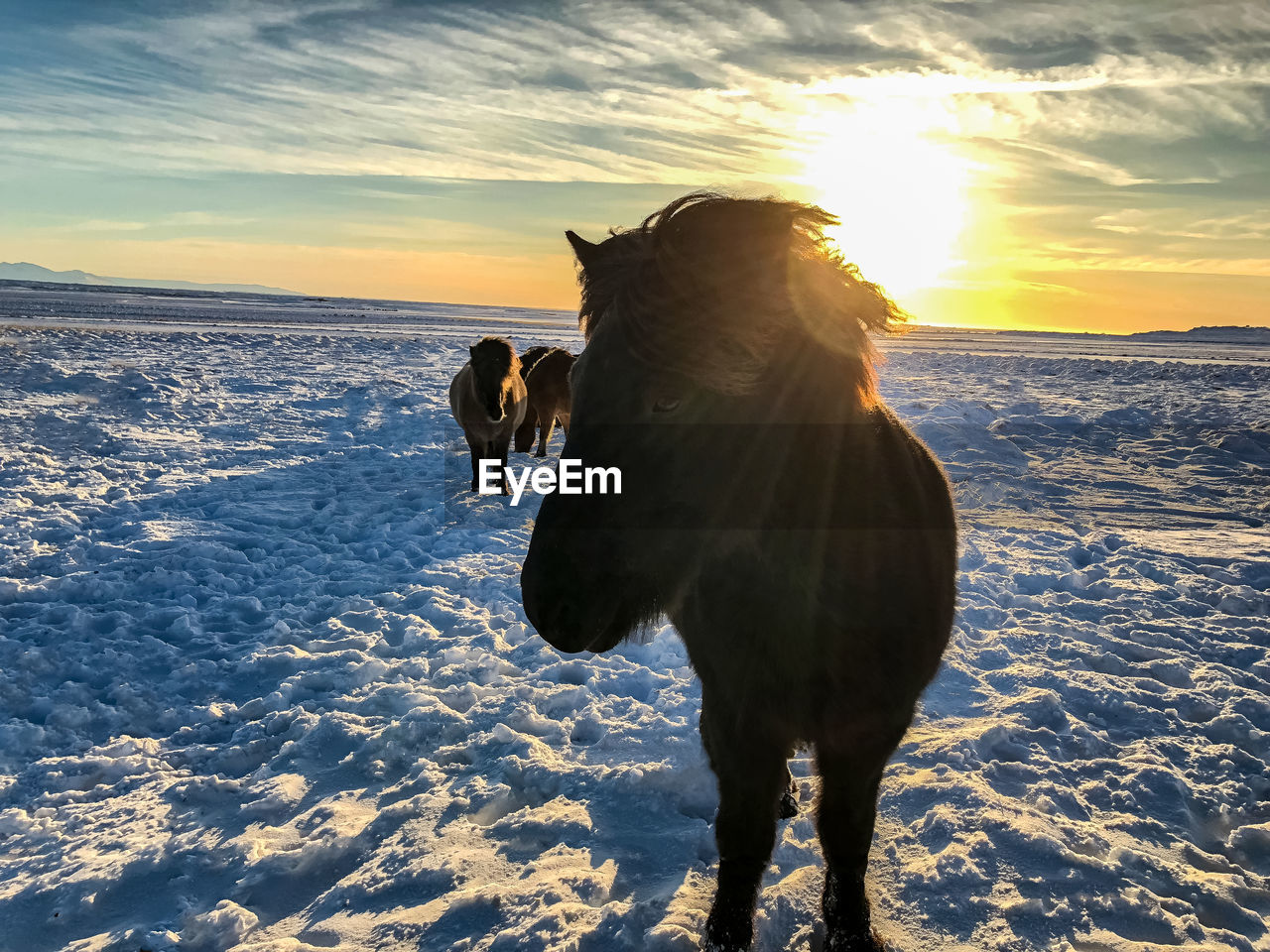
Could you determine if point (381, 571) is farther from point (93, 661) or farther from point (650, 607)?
point (650, 607)

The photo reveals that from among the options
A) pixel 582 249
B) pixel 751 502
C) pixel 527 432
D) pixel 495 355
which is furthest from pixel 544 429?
pixel 751 502

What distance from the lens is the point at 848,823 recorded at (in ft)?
7.61

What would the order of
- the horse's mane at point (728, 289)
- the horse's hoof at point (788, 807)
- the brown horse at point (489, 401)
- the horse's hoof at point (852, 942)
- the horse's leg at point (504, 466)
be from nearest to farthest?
1. the horse's mane at point (728, 289)
2. the horse's hoof at point (852, 942)
3. the horse's hoof at point (788, 807)
4. the brown horse at point (489, 401)
5. the horse's leg at point (504, 466)

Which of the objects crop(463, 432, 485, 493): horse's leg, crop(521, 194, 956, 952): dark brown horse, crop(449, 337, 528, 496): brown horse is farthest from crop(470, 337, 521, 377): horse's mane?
crop(521, 194, 956, 952): dark brown horse

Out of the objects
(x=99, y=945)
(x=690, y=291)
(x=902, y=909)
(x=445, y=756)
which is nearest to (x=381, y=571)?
(x=445, y=756)

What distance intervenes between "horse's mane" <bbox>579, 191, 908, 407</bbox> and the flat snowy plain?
2230mm

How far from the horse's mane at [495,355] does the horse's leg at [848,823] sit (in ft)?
27.1

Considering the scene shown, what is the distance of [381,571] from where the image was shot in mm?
6328

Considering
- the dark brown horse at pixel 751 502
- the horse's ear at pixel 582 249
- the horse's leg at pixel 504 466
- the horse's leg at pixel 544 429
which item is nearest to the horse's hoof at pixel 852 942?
the dark brown horse at pixel 751 502

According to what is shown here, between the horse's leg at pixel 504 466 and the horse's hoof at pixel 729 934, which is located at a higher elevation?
the horse's leg at pixel 504 466

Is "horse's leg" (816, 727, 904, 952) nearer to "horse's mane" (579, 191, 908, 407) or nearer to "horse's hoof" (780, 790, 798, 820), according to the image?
"horse's hoof" (780, 790, 798, 820)

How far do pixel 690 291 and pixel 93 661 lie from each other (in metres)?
4.92

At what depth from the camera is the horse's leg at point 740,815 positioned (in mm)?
2006

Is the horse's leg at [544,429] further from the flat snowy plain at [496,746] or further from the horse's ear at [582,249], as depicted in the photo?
the horse's ear at [582,249]
